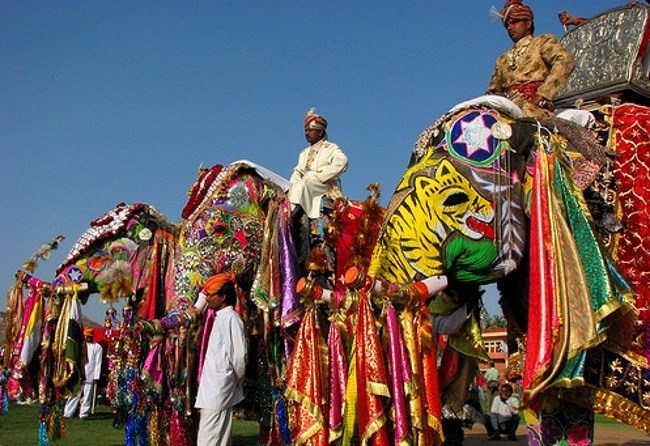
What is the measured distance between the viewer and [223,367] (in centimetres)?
582

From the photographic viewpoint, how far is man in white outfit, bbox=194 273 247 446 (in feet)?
18.9

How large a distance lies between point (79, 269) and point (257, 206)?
6.63ft

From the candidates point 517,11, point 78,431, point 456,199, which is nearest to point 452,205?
point 456,199

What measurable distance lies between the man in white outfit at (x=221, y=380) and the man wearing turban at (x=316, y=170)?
199 cm

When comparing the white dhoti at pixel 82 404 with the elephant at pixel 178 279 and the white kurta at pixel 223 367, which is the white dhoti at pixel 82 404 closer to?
the elephant at pixel 178 279

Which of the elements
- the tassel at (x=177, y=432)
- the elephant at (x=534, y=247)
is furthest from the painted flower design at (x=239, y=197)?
the elephant at (x=534, y=247)

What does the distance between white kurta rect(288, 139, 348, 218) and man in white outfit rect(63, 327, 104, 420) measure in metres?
7.48

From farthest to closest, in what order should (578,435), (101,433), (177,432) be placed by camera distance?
(101,433)
(177,432)
(578,435)

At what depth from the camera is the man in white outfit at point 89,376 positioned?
45.1ft

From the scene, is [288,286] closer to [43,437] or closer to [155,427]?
[155,427]

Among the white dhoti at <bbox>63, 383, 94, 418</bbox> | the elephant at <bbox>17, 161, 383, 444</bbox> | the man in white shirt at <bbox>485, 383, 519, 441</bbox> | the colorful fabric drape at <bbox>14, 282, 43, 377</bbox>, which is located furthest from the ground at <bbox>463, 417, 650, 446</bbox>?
the white dhoti at <bbox>63, 383, 94, 418</bbox>

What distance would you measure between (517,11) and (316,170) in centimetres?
322

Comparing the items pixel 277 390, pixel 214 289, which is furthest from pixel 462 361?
pixel 277 390

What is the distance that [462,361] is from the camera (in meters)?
4.97
